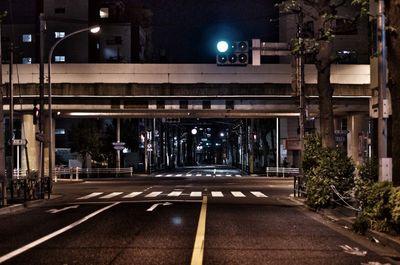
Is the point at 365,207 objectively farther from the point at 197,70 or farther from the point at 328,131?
the point at 197,70

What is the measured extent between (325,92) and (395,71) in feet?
34.4

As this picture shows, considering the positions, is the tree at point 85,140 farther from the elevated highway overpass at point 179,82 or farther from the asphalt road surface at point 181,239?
the asphalt road surface at point 181,239

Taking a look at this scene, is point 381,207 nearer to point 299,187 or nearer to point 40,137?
point 299,187

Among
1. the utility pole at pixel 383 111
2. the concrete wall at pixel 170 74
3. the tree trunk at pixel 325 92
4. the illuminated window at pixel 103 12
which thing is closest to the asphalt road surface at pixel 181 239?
the utility pole at pixel 383 111

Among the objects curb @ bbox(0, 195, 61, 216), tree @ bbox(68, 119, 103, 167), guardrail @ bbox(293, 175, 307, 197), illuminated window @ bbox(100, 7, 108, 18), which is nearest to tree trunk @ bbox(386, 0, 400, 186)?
guardrail @ bbox(293, 175, 307, 197)

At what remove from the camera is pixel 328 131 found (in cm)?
2447

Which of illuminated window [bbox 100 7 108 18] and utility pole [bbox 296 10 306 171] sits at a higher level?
illuminated window [bbox 100 7 108 18]

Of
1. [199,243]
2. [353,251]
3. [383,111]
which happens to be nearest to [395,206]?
[353,251]

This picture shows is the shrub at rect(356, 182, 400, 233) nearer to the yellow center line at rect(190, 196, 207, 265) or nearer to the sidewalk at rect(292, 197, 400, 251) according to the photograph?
the sidewalk at rect(292, 197, 400, 251)

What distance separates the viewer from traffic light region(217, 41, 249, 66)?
23.2m

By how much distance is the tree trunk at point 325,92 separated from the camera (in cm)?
2394

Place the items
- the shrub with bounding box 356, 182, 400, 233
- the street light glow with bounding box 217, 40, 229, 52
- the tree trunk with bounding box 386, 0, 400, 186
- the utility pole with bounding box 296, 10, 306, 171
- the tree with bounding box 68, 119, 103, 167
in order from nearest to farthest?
the shrub with bounding box 356, 182, 400, 233, the tree trunk with bounding box 386, 0, 400, 186, the street light glow with bounding box 217, 40, 229, 52, the utility pole with bounding box 296, 10, 306, 171, the tree with bounding box 68, 119, 103, 167

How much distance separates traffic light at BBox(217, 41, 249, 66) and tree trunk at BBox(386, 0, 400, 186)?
9.59 meters

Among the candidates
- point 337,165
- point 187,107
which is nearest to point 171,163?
point 187,107
